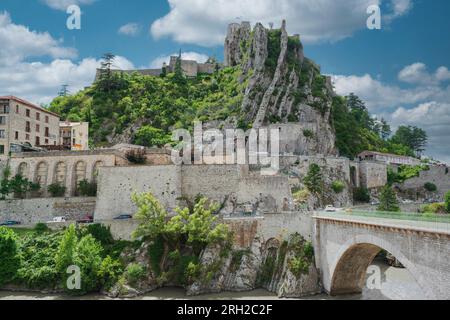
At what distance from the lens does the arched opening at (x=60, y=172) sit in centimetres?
5269

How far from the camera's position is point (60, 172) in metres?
53.0

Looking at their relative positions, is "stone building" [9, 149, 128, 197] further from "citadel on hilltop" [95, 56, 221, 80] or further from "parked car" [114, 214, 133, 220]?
"citadel on hilltop" [95, 56, 221, 80]

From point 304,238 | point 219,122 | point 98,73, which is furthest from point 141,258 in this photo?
point 98,73

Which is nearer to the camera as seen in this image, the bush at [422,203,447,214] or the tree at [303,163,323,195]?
the tree at [303,163,323,195]

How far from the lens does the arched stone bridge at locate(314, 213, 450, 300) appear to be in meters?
20.8

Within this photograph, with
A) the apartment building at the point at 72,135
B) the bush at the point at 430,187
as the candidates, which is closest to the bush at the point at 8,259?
the apartment building at the point at 72,135

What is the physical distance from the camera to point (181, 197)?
48.2m

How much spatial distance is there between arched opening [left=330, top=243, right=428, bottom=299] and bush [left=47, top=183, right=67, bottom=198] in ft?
104

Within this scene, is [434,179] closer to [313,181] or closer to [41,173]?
[313,181]

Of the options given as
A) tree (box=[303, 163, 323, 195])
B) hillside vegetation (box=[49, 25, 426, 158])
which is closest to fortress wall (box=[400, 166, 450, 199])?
hillside vegetation (box=[49, 25, 426, 158])

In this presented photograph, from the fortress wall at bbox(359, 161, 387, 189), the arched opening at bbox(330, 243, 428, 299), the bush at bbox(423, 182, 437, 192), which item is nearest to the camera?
the arched opening at bbox(330, 243, 428, 299)

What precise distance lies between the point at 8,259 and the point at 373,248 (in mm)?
30899

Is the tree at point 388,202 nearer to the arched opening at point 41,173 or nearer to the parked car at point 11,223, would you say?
the arched opening at point 41,173

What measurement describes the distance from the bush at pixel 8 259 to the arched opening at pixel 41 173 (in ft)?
40.2
